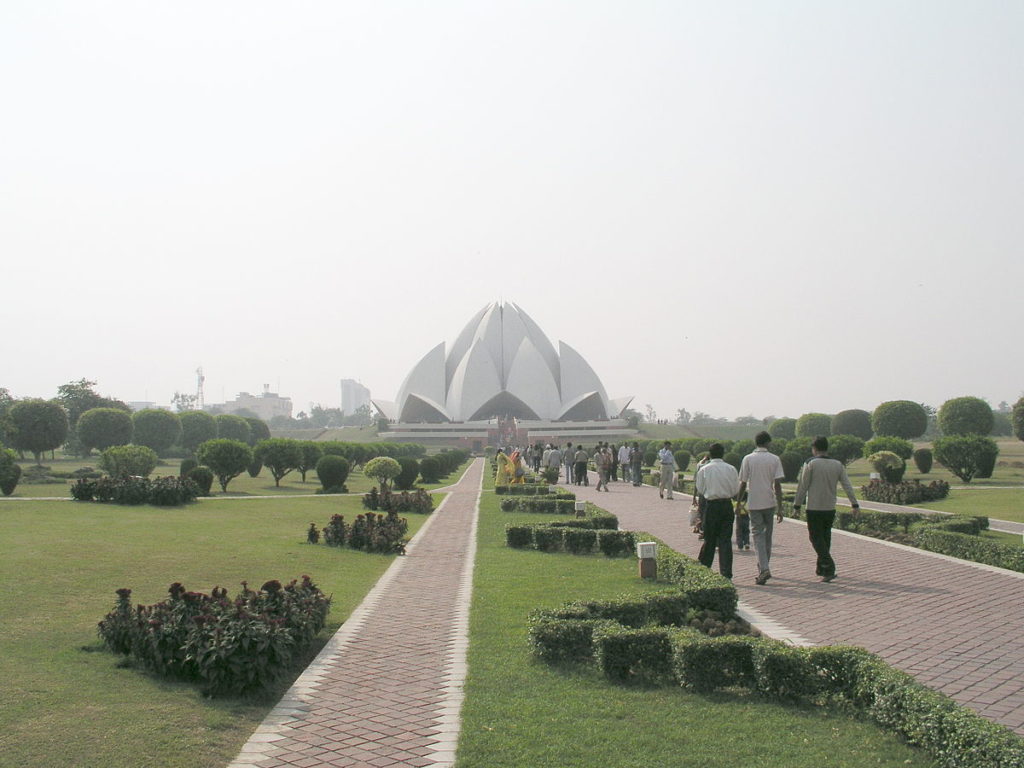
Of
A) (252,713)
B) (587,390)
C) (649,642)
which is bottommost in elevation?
(252,713)

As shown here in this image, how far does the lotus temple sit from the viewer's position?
62.1 m

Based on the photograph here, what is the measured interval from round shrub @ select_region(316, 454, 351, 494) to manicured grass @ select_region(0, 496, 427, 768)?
534 centimetres

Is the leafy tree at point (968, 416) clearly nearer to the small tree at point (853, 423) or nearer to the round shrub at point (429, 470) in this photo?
the small tree at point (853, 423)

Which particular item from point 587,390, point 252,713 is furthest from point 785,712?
point 587,390

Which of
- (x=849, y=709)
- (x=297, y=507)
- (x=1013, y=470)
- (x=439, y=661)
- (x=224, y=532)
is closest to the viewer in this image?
(x=849, y=709)

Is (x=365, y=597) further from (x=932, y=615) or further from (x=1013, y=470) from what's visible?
(x=1013, y=470)

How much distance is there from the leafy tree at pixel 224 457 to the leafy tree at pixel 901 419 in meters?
20.6

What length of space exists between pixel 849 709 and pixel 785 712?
9.9 inches

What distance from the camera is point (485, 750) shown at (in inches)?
131

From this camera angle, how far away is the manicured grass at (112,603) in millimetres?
3455

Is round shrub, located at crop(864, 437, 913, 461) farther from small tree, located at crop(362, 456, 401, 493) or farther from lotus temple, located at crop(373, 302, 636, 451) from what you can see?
lotus temple, located at crop(373, 302, 636, 451)

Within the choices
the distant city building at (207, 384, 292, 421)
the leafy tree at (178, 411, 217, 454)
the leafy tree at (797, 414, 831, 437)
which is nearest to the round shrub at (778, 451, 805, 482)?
the leafy tree at (797, 414, 831, 437)

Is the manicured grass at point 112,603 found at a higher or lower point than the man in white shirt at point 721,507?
lower

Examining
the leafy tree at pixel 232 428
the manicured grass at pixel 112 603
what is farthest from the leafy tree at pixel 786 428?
the manicured grass at pixel 112 603
